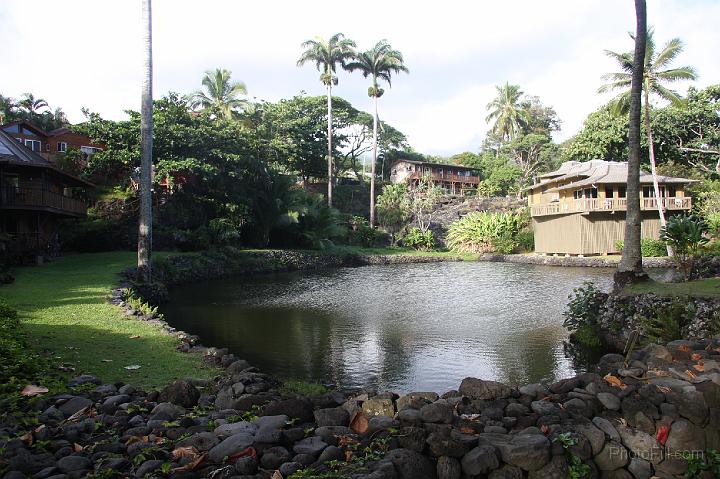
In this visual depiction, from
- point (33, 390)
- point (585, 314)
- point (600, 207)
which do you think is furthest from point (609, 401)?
point (600, 207)

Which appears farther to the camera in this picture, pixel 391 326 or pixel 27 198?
pixel 27 198

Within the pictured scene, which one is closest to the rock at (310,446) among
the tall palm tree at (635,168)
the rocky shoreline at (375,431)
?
the rocky shoreline at (375,431)

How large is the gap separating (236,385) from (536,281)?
18.8m

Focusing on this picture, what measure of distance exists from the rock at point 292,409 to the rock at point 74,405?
1764mm

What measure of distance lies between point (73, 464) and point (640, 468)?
15.7 ft

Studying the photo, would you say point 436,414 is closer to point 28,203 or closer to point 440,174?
point 28,203

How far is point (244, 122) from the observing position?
139ft

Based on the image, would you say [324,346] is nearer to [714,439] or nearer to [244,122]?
[714,439]

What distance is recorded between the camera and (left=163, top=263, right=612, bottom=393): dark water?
29.5 feet

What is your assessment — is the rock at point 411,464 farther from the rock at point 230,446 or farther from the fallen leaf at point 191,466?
the fallen leaf at point 191,466

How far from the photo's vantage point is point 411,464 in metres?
4.06

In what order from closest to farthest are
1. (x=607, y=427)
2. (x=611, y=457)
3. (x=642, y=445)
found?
(x=611, y=457), (x=642, y=445), (x=607, y=427)

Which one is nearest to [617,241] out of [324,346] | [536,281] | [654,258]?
[654,258]

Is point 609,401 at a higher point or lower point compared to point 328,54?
lower
